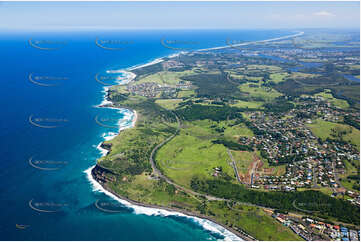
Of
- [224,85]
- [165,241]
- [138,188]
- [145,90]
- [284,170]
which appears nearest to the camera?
[165,241]

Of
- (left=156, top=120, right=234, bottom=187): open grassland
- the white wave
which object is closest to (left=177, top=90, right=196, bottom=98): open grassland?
(left=156, top=120, right=234, bottom=187): open grassland

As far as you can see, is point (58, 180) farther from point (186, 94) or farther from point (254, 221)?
point (186, 94)

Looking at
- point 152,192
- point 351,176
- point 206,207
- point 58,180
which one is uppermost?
Answer: point 351,176

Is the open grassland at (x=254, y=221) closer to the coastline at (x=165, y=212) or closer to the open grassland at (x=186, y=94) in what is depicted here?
the coastline at (x=165, y=212)

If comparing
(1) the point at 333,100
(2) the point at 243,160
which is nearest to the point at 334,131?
(2) the point at 243,160

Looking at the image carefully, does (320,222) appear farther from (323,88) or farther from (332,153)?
(323,88)

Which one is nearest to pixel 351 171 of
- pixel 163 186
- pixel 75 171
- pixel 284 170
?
pixel 284 170
